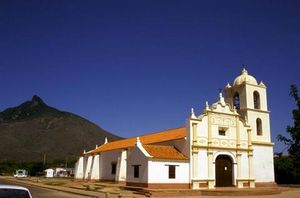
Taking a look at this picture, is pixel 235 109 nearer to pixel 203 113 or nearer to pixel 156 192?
pixel 203 113

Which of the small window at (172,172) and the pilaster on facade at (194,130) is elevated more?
the pilaster on facade at (194,130)

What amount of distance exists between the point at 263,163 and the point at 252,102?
6.05 m

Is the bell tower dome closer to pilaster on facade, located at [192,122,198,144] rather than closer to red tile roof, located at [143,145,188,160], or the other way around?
pilaster on facade, located at [192,122,198,144]

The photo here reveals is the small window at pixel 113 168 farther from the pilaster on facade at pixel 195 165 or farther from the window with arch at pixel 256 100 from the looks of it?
the window with arch at pixel 256 100

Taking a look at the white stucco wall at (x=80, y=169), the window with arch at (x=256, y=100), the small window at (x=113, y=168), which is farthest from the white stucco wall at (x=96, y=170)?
the window with arch at (x=256, y=100)

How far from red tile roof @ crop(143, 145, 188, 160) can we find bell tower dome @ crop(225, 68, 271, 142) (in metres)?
8.12

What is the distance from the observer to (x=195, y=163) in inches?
1171

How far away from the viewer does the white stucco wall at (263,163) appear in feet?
112

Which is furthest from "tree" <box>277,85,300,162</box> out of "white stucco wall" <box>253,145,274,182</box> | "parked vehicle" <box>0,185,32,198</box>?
"parked vehicle" <box>0,185,32,198</box>

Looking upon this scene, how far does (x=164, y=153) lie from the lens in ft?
96.2

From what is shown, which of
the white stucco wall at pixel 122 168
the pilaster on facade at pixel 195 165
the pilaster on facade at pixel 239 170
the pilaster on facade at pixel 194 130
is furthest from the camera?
the white stucco wall at pixel 122 168

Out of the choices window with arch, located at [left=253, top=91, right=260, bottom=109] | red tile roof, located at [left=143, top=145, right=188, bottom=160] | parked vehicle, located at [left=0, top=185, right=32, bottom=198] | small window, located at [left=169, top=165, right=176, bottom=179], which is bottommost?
parked vehicle, located at [left=0, top=185, right=32, bottom=198]

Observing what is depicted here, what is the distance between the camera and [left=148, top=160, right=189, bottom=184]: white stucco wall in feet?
91.5

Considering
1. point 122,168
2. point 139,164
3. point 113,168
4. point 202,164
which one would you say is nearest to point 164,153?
point 139,164
